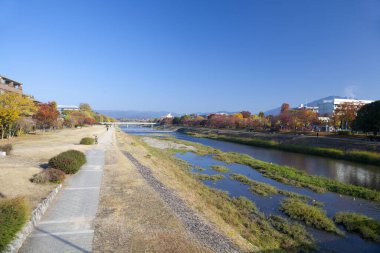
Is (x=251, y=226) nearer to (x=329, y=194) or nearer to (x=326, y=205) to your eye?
(x=326, y=205)

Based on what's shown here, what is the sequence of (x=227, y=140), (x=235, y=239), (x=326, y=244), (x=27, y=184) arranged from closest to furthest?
(x=235, y=239) < (x=326, y=244) < (x=27, y=184) < (x=227, y=140)

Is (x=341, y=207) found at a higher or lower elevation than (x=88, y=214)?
lower

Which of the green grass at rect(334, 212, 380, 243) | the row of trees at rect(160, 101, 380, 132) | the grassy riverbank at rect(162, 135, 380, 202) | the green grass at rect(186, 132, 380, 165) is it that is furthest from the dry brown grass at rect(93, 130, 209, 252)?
the row of trees at rect(160, 101, 380, 132)

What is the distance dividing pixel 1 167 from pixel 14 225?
11174mm

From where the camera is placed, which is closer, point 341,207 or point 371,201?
point 341,207

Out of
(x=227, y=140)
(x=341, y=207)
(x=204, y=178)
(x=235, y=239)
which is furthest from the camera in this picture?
(x=227, y=140)

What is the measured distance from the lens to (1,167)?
654 inches

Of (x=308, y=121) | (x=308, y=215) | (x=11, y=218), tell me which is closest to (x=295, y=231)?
(x=308, y=215)

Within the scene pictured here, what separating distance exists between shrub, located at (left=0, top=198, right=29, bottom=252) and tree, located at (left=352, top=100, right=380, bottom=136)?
160 feet

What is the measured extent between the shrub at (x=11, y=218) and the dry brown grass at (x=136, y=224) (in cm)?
222

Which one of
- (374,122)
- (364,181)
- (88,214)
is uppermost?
(374,122)

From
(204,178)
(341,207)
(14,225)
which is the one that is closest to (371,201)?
(341,207)

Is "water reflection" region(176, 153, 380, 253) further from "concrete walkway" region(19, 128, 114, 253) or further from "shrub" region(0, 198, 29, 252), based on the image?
"shrub" region(0, 198, 29, 252)

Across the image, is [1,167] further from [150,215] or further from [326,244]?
[326,244]
